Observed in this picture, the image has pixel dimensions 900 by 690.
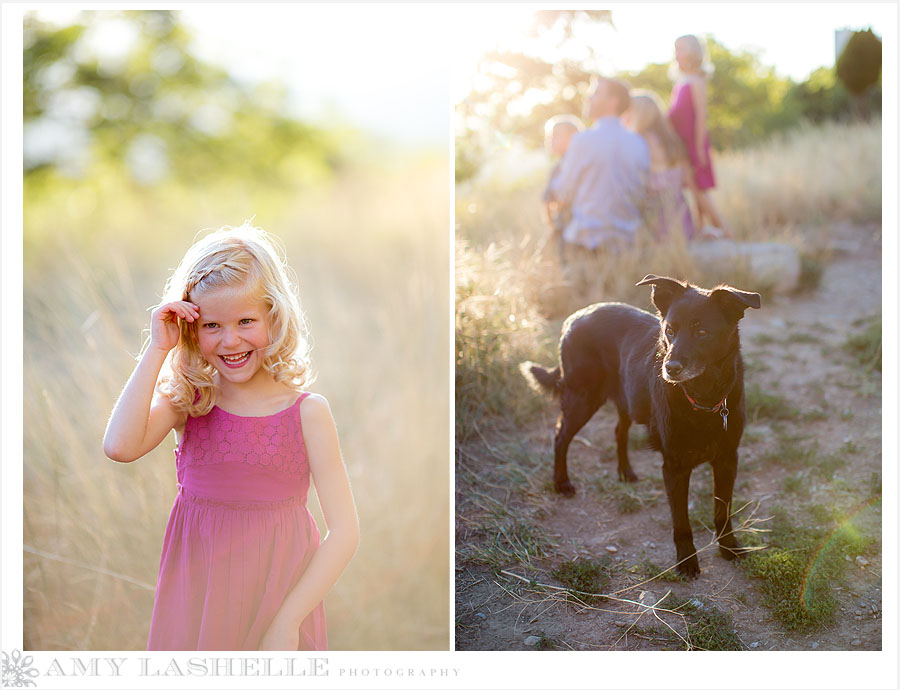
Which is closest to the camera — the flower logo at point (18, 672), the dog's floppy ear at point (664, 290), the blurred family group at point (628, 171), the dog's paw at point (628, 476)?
the dog's floppy ear at point (664, 290)

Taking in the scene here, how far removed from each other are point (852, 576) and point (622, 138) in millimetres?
2355

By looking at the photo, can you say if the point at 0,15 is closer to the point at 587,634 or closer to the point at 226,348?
the point at 226,348

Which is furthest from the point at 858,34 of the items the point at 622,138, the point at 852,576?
the point at 852,576

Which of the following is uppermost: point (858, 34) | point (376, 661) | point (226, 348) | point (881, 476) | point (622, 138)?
point (858, 34)

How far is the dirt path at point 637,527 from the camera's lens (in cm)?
282

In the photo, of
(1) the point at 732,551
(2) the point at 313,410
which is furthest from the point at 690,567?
(2) the point at 313,410

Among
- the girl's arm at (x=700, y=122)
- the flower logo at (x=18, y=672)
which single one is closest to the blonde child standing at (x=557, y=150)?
the girl's arm at (x=700, y=122)

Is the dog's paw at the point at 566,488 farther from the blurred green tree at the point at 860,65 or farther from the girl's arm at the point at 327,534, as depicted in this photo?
the blurred green tree at the point at 860,65

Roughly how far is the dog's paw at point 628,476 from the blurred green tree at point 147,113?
487 cm

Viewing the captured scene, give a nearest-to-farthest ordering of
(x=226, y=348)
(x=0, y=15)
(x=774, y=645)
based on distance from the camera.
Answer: (x=226, y=348) → (x=774, y=645) → (x=0, y=15)

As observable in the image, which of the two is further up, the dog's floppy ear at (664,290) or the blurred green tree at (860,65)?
the blurred green tree at (860,65)

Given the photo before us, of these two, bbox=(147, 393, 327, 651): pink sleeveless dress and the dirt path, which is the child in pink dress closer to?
bbox=(147, 393, 327, 651): pink sleeveless dress

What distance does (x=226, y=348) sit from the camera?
2086 mm

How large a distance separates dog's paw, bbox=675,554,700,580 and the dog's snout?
878 millimetres
